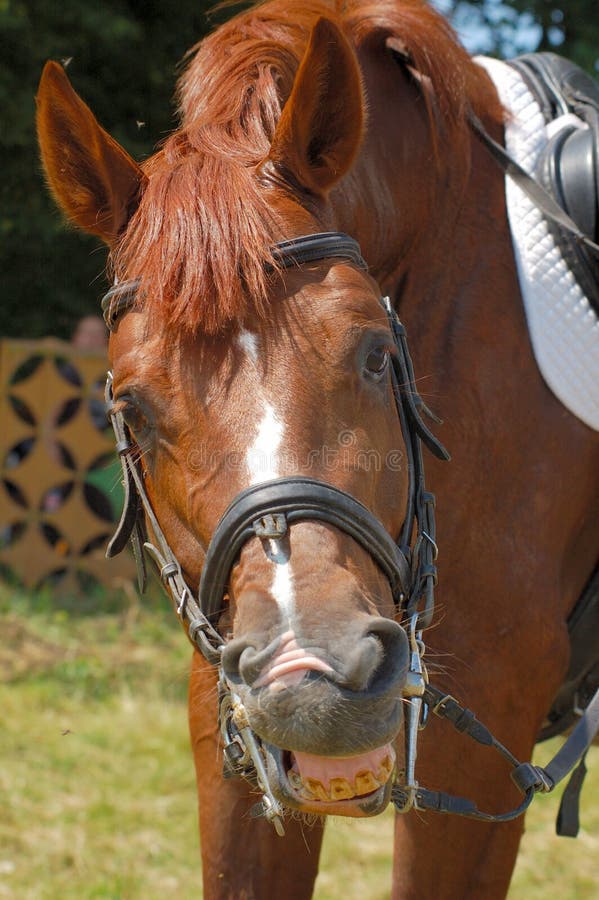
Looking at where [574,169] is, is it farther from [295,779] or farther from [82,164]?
[295,779]

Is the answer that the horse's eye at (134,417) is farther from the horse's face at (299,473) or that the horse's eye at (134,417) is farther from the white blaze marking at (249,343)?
the white blaze marking at (249,343)

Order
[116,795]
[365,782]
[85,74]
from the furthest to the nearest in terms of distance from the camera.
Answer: [85,74] < [116,795] < [365,782]

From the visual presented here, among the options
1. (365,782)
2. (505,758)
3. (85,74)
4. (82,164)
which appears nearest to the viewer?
(365,782)

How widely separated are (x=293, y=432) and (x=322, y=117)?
2.05ft

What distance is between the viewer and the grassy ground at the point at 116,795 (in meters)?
3.69

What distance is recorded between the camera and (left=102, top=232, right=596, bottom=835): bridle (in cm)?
148

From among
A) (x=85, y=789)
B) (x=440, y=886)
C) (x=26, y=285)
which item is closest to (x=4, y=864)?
(x=85, y=789)

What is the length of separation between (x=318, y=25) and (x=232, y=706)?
1116mm

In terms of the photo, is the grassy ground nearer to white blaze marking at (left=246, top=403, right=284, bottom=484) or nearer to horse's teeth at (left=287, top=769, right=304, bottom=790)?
horse's teeth at (left=287, top=769, right=304, bottom=790)

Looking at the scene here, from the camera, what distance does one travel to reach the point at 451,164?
2184 millimetres

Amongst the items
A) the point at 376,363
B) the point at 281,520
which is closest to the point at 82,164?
the point at 376,363

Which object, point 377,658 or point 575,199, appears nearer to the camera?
point 377,658

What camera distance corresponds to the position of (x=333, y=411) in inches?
61.5

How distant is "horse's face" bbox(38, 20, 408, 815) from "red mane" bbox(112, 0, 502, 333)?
0.02 meters
